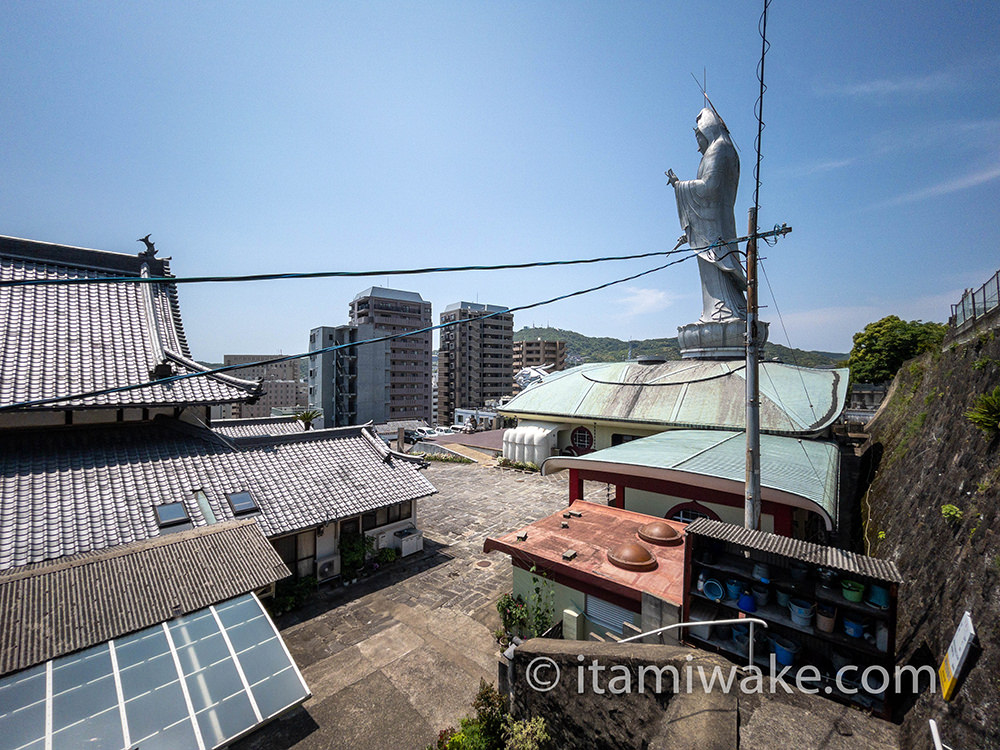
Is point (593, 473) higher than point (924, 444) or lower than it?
lower

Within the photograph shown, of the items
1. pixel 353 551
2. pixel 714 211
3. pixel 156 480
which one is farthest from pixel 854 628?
pixel 714 211

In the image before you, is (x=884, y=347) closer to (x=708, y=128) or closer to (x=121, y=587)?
(x=708, y=128)

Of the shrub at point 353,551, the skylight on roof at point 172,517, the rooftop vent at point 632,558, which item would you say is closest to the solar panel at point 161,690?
the skylight on roof at point 172,517

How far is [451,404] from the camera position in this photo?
282 feet

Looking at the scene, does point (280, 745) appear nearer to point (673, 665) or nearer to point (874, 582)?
point (673, 665)

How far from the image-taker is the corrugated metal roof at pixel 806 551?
578 centimetres

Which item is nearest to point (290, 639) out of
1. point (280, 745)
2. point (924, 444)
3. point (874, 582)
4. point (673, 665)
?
point (280, 745)

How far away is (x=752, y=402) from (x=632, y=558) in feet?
13.7

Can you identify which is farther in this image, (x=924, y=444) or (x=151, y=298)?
(x=151, y=298)

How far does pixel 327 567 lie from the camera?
Answer: 1296cm

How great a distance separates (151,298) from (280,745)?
48.9 feet

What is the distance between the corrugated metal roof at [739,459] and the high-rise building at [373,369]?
1994 inches

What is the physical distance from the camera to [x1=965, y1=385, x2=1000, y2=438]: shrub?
720 cm

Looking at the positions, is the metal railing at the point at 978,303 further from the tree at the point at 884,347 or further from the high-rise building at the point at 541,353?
the high-rise building at the point at 541,353
